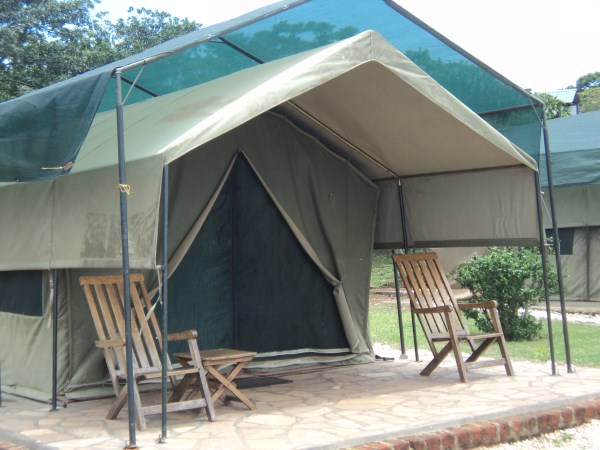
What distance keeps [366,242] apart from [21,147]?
3.87 meters

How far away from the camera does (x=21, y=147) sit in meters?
4.86

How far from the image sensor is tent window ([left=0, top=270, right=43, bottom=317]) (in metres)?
5.96

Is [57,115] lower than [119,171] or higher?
higher

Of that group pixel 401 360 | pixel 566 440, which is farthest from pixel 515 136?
pixel 566 440

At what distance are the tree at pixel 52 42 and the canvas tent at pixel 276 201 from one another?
1203 centimetres

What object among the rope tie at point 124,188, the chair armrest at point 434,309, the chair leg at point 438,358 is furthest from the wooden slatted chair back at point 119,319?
the chair leg at point 438,358

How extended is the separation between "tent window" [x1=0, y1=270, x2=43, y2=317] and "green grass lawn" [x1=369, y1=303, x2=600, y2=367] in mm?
4076

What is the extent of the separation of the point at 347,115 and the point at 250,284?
1.77 m

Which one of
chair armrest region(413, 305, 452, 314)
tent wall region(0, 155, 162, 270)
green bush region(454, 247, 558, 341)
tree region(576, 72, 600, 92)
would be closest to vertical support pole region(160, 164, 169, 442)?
tent wall region(0, 155, 162, 270)

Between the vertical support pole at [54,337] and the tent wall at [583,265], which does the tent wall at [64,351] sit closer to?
the vertical support pole at [54,337]

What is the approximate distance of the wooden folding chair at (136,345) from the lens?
488 cm

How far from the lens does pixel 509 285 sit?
29.3ft

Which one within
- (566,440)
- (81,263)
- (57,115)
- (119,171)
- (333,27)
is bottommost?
(566,440)

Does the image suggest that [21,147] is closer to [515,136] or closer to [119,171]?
[119,171]
